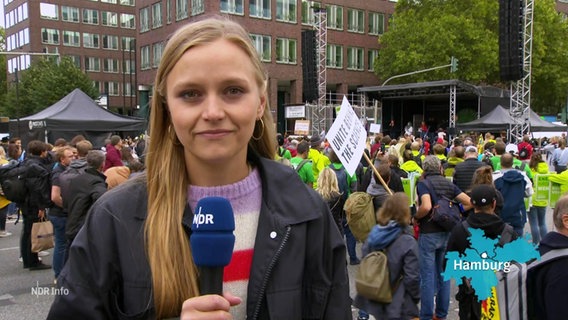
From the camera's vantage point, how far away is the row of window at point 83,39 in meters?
64.8

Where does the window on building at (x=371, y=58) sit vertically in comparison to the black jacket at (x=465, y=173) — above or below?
above

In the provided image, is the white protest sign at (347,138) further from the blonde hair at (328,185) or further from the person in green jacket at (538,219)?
the person in green jacket at (538,219)

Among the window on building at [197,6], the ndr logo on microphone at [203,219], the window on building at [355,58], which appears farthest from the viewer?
the window on building at [355,58]

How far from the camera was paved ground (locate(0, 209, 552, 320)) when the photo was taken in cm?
590

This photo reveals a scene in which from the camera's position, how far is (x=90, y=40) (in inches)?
2694

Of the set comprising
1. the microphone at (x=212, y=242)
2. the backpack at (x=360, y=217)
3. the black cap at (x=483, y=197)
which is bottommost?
the backpack at (x=360, y=217)

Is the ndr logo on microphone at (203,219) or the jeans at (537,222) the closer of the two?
the ndr logo on microphone at (203,219)

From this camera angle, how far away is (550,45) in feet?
133

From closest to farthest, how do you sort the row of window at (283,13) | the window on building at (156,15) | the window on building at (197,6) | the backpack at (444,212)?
1. the backpack at (444,212)
2. the window on building at (197,6)
3. the row of window at (283,13)
4. the window on building at (156,15)

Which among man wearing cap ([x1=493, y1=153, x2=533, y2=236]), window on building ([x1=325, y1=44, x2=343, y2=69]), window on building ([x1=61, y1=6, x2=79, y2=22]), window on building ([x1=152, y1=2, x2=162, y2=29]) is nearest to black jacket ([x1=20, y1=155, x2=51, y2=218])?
man wearing cap ([x1=493, y1=153, x2=533, y2=236])

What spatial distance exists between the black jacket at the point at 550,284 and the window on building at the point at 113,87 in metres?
70.8

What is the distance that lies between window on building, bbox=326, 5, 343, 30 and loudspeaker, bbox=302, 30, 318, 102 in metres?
19.0

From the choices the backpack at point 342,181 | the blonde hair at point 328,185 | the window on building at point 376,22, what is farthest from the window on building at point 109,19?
the blonde hair at point 328,185

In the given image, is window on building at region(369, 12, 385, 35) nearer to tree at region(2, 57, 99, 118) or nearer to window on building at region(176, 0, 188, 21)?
window on building at region(176, 0, 188, 21)
